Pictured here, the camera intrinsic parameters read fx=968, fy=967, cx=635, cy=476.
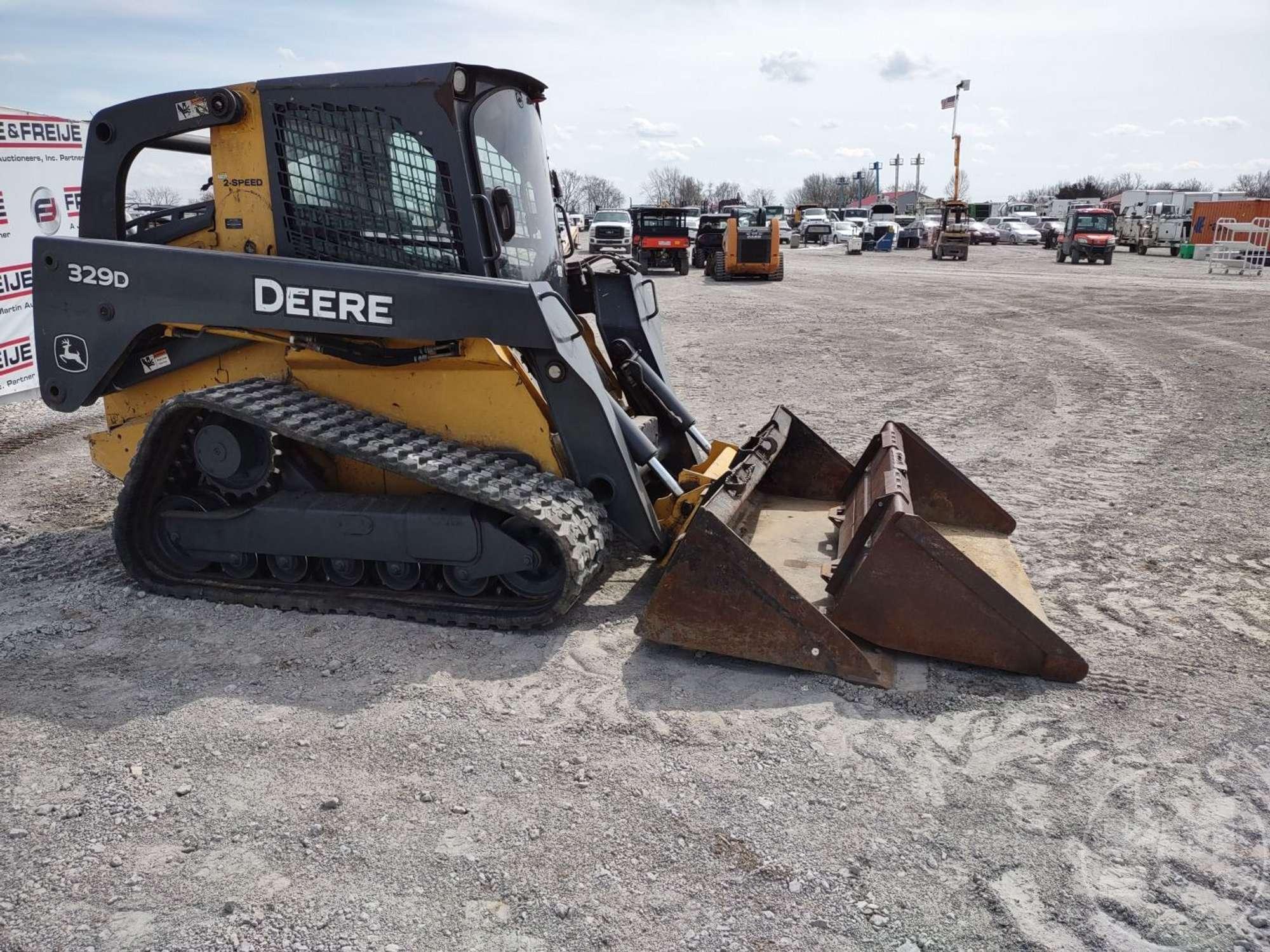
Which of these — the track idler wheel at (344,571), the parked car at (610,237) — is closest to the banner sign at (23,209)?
the track idler wheel at (344,571)

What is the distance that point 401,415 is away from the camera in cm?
470

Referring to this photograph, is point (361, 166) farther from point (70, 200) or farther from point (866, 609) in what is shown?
point (70, 200)

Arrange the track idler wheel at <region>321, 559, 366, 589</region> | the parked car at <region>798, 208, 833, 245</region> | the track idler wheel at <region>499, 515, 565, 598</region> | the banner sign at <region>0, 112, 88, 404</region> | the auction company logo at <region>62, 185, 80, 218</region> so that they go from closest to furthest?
1. the track idler wheel at <region>499, 515, 565, 598</region>
2. the track idler wheel at <region>321, 559, 366, 589</region>
3. the banner sign at <region>0, 112, 88, 404</region>
4. the auction company logo at <region>62, 185, 80, 218</region>
5. the parked car at <region>798, 208, 833, 245</region>

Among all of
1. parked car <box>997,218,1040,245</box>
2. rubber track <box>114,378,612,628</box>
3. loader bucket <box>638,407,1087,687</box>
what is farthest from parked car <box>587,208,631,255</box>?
loader bucket <box>638,407,1087,687</box>

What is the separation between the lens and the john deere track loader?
13.1 feet

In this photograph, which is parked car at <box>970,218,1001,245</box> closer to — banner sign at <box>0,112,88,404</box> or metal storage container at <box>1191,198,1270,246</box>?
metal storage container at <box>1191,198,1270,246</box>

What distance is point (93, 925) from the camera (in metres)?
2.69

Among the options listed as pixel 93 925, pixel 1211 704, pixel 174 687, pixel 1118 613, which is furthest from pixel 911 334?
pixel 93 925

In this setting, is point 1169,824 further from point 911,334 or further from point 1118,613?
point 911,334

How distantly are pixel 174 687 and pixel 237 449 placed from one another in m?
1.15

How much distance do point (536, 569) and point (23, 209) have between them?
877cm

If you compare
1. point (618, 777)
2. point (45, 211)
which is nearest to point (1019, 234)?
point (45, 211)

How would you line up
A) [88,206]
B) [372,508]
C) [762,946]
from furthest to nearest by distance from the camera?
1. [88,206]
2. [372,508]
3. [762,946]

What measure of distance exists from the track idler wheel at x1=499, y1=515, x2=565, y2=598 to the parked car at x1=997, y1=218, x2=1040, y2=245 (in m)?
50.1
